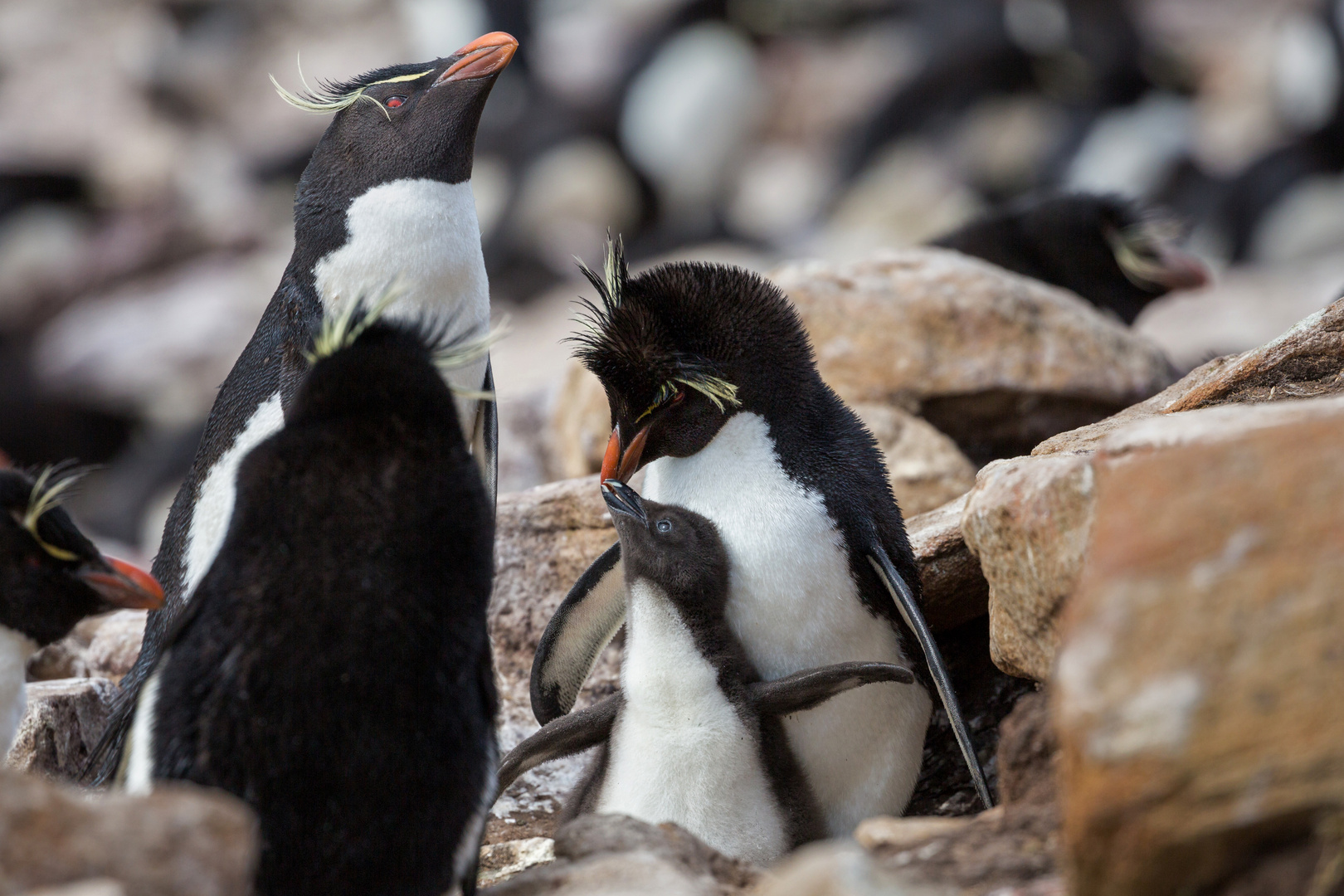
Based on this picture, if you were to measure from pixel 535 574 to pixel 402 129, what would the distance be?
1.16 metres

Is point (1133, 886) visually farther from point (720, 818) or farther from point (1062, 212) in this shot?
point (1062, 212)

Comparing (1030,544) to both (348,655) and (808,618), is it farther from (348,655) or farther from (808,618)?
(348,655)

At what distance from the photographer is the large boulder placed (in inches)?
80.5

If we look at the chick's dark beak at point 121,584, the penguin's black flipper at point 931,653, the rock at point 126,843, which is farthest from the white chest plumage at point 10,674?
the penguin's black flipper at point 931,653

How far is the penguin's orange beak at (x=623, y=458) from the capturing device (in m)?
2.73

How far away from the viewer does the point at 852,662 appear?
Result: 8.32ft

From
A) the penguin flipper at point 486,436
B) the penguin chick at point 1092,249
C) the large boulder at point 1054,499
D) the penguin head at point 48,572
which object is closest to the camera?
the large boulder at point 1054,499

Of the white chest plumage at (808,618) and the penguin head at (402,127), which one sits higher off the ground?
the penguin head at (402,127)

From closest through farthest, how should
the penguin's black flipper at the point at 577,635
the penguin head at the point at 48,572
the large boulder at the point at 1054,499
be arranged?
1. the large boulder at the point at 1054,499
2. the penguin head at the point at 48,572
3. the penguin's black flipper at the point at 577,635

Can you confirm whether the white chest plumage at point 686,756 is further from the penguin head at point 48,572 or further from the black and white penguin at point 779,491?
the penguin head at point 48,572

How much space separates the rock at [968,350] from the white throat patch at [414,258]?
4.35 feet

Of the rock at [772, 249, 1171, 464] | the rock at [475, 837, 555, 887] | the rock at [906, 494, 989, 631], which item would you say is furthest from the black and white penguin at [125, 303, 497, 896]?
the rock at [772, 249, 1171, 464]

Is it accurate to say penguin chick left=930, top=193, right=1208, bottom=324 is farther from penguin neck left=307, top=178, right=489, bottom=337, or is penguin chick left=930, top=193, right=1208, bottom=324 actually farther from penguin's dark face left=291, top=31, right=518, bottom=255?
penguin neck left=307, top=178, right=489, bottom=337

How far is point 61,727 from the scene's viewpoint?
293cm
